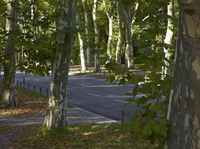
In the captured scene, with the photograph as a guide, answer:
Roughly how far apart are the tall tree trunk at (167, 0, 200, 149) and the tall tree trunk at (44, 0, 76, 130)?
30.7ft

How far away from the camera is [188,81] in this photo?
2.80 m

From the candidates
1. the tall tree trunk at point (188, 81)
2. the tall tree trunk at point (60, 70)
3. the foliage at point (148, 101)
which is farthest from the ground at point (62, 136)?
the tall tree trunk at point (188, 81)

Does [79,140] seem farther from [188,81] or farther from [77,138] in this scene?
[188,81]

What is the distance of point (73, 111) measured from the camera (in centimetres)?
1953

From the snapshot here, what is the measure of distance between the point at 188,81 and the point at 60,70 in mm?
9611

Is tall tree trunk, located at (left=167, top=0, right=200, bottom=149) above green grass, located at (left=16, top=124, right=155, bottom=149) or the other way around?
above

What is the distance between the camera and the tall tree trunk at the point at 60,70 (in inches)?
478

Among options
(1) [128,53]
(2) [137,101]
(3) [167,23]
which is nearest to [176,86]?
(2) [137,101]

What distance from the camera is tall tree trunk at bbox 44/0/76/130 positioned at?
1215cm

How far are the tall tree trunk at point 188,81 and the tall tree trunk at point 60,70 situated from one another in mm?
9344

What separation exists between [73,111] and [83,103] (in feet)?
12.0

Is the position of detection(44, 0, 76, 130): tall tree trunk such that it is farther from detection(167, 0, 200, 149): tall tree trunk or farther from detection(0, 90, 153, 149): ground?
detection(167, 0, 200, 149): tall tree trunk

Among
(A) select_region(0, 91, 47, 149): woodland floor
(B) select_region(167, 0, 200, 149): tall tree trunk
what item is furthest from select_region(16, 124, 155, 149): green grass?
(B) select_region(167, 0, 200, 149): tall tree trunk

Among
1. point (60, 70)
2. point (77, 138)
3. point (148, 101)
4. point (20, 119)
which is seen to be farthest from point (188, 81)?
point (20, 119)
